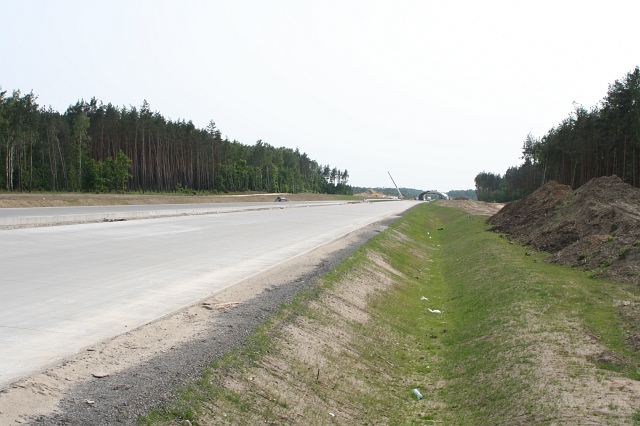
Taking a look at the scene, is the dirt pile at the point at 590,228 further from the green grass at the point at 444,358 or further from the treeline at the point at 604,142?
the treeline at the point at 604,142

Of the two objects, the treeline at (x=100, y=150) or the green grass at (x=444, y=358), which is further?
the treeline at (x=100, y=150)

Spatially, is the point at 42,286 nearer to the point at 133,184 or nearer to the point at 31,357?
the point at 31,357

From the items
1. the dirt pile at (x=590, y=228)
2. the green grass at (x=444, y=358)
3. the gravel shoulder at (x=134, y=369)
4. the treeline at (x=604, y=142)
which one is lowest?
the green grass at (x=444, y=358)

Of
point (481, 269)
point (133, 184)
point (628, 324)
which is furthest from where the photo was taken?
point (133, 184)

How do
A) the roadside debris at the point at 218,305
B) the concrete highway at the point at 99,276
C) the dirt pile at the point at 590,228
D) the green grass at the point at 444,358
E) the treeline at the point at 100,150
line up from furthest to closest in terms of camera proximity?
the treeline at the point at 100,150
the dirt pile at the point at 590,228
the roadside debris at the point at 218,305
the concrete highway at the point at 99,276
the green grass at the point at 444,358

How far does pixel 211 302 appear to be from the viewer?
1055 centimetres

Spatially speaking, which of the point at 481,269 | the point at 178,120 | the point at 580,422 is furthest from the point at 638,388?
the point at 178,120

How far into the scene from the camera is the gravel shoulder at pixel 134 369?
506cm

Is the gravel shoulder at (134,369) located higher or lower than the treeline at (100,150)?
lower

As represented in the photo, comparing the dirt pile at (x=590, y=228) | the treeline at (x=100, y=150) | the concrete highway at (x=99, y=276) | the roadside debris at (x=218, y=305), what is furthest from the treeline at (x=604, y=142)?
the treeline at (x=100, y=150)

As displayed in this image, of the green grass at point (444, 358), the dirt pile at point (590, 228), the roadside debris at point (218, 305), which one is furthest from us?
the dirt pile at point (590, 228)

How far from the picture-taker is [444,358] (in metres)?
10.3

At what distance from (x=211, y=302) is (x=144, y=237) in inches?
540

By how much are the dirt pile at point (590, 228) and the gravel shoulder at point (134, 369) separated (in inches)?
413
